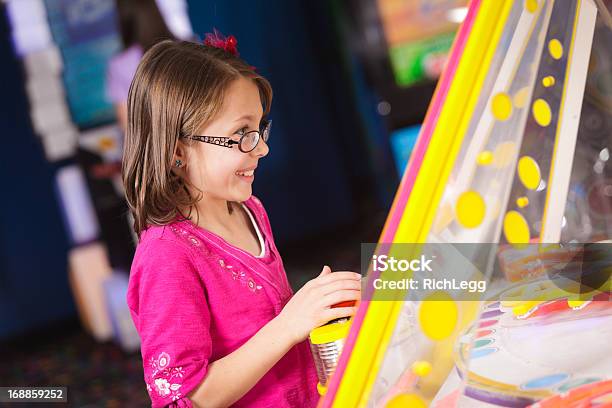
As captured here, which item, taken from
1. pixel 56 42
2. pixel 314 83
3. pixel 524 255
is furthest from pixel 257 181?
pixel 524 255

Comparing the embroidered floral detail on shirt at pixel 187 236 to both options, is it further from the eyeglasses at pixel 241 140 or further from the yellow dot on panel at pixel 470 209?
the yellow dot on panel at pixel 470 209

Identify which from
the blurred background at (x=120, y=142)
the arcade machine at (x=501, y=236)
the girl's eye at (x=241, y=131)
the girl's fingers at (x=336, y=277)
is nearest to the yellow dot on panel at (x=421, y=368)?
the arcade machine at (x=501, y=236)

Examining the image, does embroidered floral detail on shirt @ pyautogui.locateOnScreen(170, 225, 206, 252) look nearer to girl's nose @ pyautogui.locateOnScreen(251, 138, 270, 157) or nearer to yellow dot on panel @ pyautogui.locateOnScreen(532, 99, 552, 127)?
girl's nose @ pyautogui.locateOnScreen(251, 138, 270, 157)

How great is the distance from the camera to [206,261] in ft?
3.37

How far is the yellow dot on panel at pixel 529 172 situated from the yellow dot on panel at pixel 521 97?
6 cm

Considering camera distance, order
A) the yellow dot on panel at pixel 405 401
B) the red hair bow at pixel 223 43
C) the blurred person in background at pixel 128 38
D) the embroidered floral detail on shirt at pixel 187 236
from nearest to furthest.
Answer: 1. the yellow dot on panel at pixel 405 401
2. the embroidered floral detail on shirt at pixel 187 236
3. the red hair bow at pixel 223 43
4. the blurred person in background at pixel 128 38

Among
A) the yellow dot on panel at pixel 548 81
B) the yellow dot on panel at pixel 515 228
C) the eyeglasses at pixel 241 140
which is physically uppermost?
the yellow dot on panel at pixel 548 81

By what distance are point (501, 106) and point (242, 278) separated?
1.64ft

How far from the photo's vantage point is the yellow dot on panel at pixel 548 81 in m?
0.87

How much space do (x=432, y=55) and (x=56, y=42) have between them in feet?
7.85

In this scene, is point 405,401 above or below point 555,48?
below

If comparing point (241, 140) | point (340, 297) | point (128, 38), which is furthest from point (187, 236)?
point (128, 38)

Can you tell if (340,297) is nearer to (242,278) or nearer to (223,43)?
(242,278)

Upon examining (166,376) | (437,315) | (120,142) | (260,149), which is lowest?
(120,142)
